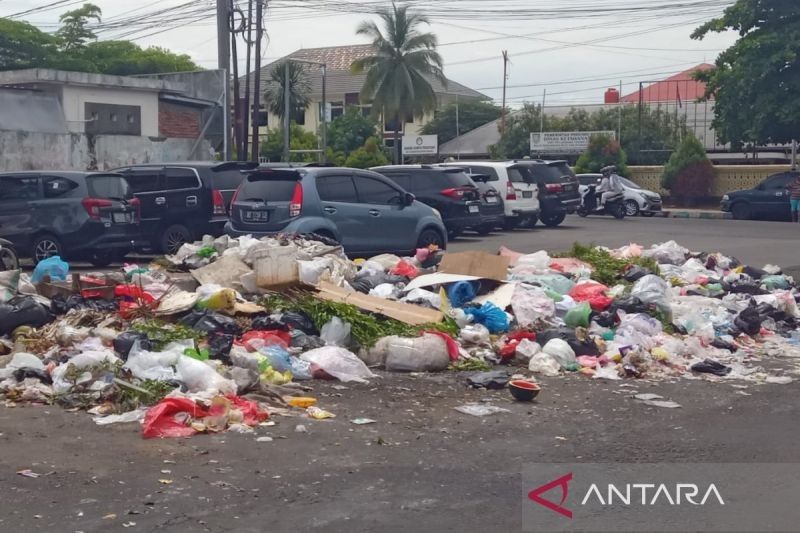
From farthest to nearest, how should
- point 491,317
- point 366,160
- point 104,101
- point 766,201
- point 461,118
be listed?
point 461,118, point 366,160, point 766,201, point 104,101, point 491,317

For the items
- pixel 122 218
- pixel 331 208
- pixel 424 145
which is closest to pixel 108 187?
pixel 122 218

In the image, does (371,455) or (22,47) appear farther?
(22,47)

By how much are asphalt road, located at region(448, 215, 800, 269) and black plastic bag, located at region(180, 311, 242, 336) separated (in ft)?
38.4

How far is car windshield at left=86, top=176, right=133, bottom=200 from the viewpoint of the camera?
17.7 metres

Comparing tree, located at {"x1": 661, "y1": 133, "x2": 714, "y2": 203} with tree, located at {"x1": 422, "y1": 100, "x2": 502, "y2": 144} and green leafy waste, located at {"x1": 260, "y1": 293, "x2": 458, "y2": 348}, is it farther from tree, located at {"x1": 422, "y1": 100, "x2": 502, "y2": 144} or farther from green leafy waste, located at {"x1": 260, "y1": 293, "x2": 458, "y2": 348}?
green leafy waste, located at {"x1": 260, "y1": 293, "x2": 458, "y2": 348}

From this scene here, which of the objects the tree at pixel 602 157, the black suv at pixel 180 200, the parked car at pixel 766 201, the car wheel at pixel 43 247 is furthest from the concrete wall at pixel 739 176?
the car wheel at pixel 43 247

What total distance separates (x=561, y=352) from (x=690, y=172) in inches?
1274

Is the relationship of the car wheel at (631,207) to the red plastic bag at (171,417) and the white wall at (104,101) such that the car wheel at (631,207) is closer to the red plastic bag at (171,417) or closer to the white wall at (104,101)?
the white wall at (104,101)

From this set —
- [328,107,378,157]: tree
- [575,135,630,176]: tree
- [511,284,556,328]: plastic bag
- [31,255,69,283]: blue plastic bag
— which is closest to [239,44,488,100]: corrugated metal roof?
[328,107,378,157]: tree

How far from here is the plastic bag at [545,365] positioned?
32.3 feet

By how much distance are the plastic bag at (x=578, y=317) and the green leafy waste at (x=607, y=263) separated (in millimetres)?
2494

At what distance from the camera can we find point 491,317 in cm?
1131

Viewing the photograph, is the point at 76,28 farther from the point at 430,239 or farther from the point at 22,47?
the point at 430,239

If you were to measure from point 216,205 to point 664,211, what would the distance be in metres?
22.3
